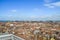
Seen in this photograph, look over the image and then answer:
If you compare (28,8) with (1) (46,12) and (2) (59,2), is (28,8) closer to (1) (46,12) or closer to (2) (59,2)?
(1) (46,12)

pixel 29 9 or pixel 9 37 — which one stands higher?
pixel 29 9

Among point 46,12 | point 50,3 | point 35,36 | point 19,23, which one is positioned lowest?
point 35,36

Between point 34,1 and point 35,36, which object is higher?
point 34,1

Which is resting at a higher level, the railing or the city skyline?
the city skyline

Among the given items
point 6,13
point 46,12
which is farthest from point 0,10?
point 46,12

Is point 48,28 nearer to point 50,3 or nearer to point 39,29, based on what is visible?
point 39,29

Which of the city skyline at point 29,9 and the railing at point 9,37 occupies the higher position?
the city skyline at point 29,9
